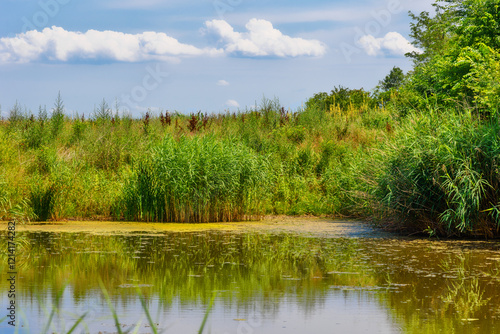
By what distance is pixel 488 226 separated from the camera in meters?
11.3

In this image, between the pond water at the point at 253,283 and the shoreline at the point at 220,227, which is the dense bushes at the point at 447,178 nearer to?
the pond water at the point at 253,283

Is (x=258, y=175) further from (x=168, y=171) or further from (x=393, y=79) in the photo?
(x=393, y=79)

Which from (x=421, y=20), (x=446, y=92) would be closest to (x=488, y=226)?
(x=446, y=92)

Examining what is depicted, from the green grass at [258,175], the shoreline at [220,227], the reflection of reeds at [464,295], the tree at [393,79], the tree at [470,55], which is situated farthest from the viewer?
the tree at [393,79]

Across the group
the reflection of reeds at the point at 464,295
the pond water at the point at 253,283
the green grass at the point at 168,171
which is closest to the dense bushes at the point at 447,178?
the pond water at the point at 253,283

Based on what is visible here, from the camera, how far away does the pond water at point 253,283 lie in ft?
18.6

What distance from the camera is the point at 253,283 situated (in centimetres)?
752

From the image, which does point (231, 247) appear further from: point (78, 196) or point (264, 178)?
point (78, 196)

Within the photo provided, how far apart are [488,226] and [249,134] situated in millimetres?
10722

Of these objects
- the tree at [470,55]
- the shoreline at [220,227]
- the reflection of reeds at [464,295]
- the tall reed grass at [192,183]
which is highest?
the tree at [470,55]

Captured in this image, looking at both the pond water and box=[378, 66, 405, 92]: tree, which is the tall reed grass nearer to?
the pond water

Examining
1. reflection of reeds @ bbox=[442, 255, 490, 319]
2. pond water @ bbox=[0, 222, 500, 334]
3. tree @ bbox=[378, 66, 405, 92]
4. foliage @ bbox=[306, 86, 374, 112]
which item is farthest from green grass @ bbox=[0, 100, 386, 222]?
tree @ bbox=[378, 66, 405, 92]

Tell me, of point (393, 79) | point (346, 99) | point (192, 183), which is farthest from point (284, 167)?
point (393, 79)

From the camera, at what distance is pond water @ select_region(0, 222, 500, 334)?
223 inches
